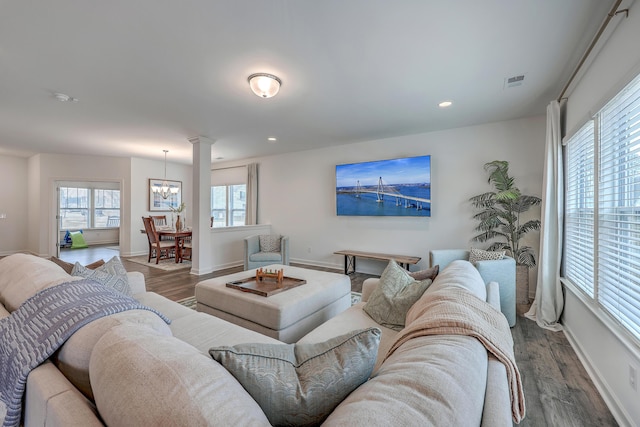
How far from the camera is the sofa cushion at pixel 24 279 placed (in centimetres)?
132

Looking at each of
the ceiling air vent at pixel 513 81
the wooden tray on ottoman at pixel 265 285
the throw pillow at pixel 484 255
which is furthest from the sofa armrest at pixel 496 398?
the ceiling air vent at pixel 513 81

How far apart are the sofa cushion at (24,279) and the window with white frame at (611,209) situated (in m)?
3.09

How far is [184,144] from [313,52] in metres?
4.11

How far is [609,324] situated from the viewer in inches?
72.9

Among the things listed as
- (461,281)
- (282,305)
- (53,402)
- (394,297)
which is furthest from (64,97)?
(461,281)

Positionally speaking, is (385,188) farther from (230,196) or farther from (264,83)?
(230,196)

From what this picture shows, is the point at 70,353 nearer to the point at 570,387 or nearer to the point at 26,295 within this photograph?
the point at 26,295

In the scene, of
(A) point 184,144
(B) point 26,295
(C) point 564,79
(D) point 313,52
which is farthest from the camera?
(A) point 184,144

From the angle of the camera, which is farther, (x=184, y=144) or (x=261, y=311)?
(x=184, y=144)

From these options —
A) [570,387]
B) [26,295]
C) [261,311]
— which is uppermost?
[26,295]

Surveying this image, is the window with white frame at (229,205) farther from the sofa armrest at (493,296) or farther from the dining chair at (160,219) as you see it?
the sofa armrest at (493,296)

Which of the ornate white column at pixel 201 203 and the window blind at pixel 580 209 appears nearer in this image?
the window blind at pixel 580 209

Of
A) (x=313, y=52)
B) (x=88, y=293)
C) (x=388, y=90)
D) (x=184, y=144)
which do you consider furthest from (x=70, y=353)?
(x=184, y=144)

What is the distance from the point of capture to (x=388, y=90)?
9.86 feet
